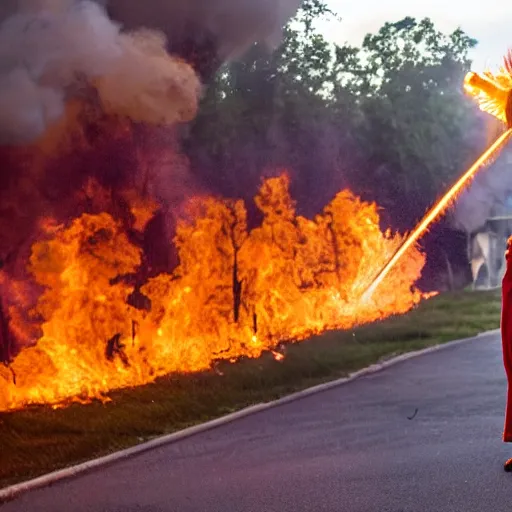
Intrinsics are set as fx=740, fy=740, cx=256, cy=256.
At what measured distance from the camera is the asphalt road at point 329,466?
15.3 feet

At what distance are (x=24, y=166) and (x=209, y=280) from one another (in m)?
3.62

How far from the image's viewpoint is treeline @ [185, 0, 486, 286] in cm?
1442

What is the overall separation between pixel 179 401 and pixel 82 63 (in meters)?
4.23

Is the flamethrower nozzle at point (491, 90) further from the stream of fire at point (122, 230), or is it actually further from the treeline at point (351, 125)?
the treeline at point (351, 125)

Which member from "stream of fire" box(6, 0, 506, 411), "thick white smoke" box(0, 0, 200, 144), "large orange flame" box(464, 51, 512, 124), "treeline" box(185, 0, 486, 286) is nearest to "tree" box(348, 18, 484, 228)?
"treeline" box(185, 0, 486, 286)

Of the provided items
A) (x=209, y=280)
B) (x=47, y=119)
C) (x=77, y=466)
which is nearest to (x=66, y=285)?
(x=47, y=119)

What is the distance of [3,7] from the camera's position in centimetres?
891

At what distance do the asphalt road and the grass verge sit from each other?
52 cm

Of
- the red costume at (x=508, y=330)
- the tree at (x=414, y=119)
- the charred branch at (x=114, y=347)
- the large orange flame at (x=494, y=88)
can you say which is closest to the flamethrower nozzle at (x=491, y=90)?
the large orange flame at (x=494, y=88)

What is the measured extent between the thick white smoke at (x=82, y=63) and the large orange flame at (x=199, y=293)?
1718 mm

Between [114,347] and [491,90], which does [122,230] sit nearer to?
[114,347]

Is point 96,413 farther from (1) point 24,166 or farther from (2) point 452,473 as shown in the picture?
(1) point 24,166

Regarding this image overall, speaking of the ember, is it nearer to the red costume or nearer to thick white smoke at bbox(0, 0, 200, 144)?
thick white smoke at bbox(0, 0, 200, 144)

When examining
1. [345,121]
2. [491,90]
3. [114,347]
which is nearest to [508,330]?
[491,90]
